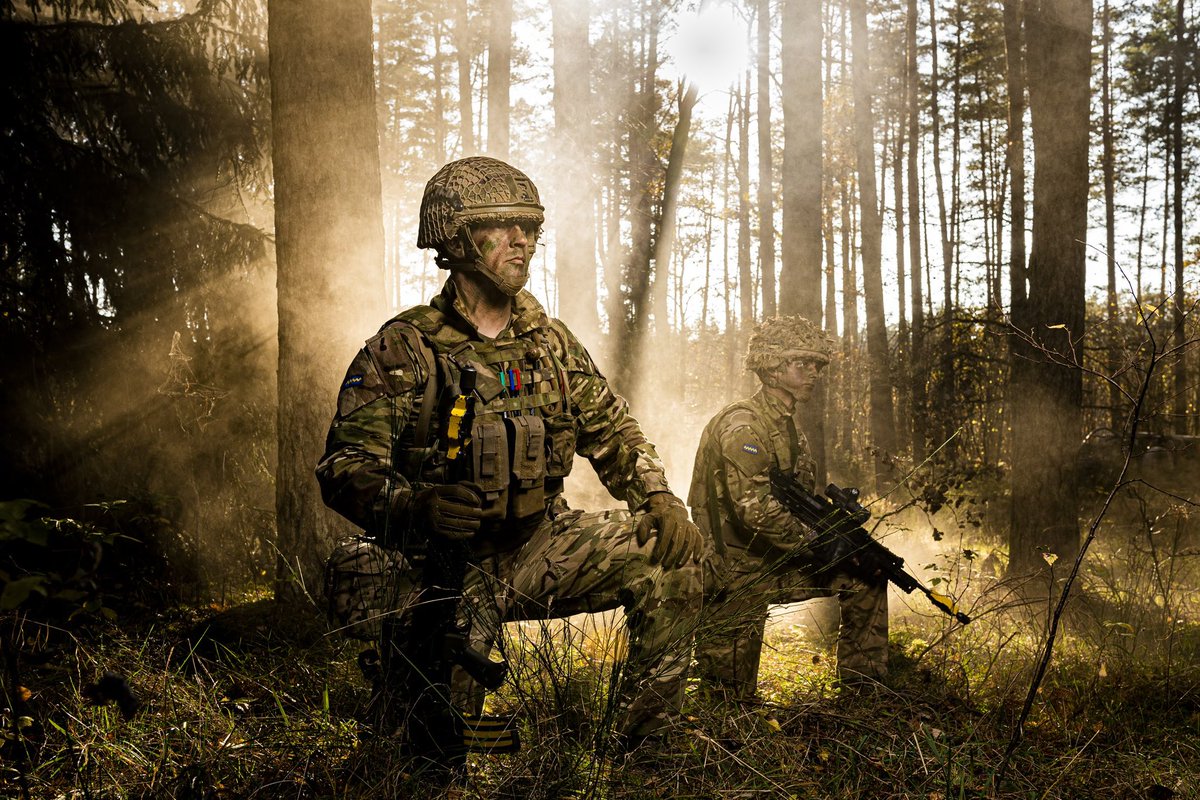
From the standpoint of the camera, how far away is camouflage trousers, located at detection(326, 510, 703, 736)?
2732 mm

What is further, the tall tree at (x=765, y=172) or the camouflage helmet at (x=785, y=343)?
the tall tree at (x=765, y=172)

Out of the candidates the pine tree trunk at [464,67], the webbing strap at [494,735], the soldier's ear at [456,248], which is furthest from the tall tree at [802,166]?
the pine tree trunk at [464,67]

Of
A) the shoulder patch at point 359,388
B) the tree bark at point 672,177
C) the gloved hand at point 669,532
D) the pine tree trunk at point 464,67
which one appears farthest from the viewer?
the pine tree trunk at point 464,67

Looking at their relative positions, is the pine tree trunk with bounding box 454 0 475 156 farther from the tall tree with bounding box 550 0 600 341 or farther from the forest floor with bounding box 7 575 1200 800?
the forest floor with bounding box 7 575 1200 800

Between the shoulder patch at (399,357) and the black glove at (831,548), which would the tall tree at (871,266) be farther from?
the shoulder patch at (399,357)

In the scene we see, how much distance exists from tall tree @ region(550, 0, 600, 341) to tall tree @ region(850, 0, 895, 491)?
203 inches

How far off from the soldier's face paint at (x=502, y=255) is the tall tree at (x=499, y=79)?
9529 millimetres

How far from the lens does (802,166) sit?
6.60 metres

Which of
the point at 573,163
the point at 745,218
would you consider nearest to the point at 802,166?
the point at 573,163

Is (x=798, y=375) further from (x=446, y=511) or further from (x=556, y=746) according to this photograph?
(x=556, y=746)

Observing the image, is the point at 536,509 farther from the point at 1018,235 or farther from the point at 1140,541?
the point at 1018,235

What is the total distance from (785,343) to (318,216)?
2818 mm

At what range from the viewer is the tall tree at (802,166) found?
6574 millimetres

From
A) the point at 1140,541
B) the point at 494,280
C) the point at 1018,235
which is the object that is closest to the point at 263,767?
the point at 494,280
